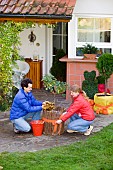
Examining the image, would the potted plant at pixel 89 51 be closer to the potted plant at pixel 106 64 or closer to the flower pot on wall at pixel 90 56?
the flower pot on wall at pixel 90 56

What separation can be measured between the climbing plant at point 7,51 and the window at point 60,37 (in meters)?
4.10

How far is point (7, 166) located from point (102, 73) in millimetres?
4729

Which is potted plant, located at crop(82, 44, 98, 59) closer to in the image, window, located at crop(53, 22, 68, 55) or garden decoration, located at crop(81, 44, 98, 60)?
garden decoration, located at crop(81, 44, 98, 60)

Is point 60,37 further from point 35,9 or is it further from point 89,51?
point 35,9

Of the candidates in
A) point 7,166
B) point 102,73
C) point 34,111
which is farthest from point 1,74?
point 7,166

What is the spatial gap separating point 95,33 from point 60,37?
6.89ft

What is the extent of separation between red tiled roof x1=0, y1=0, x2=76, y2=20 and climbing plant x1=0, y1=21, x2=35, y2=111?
0.37 metres

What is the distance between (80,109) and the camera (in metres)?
8.59

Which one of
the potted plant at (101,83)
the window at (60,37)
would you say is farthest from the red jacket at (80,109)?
the window at (60,37)

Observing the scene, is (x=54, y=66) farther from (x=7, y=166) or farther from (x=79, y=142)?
(x=7, y=166)

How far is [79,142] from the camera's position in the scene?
8.09 meters

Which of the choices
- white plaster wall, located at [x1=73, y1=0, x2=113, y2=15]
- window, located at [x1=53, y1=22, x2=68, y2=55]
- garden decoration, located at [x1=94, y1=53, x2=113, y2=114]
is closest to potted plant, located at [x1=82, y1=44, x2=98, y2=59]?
white plaster wall, located at [x1=73, y1=0, x2=113, y2=15]

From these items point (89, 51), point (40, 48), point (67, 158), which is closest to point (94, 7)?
point (89, 51)

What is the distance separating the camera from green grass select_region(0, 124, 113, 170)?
22.3 feet
